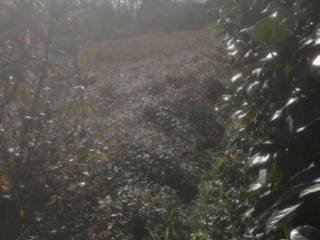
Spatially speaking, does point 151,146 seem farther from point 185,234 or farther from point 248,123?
point 248,123

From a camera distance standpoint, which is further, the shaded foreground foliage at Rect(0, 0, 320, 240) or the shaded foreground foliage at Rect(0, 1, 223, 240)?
the shaded foreground foliage at Rect(0, 1, 223, 240)

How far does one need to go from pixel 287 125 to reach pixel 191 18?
1623 inches

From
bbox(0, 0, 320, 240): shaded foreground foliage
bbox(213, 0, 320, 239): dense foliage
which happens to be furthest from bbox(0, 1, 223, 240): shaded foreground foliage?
bbox(213, 0, 320, 239): dense foliage

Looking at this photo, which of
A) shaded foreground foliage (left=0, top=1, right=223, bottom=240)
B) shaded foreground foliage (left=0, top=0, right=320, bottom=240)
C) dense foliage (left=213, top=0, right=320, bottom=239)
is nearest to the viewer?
dense foliage (left=213, top=0, right=320, bottom=239)

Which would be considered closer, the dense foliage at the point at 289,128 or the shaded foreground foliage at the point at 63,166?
the dense foliage at the point at 289,128

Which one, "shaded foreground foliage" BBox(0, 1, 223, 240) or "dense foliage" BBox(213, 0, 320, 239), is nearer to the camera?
"dense foliage" BBox(213, 0, 320, 239)

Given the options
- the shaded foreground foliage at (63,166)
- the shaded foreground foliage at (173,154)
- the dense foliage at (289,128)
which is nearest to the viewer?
the dense foliage at (289,128)

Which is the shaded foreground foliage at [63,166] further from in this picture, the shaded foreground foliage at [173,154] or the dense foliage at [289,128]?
the dense foliage at [289,128]

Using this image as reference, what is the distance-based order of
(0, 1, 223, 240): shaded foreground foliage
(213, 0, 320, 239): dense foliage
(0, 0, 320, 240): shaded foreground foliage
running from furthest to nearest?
(0, 1, 223, 240): shaded foreground foliage, (0, 0, 320, 240): shaded foreground foliage, (213, 0, 320, 239): dense foliage

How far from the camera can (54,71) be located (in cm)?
519

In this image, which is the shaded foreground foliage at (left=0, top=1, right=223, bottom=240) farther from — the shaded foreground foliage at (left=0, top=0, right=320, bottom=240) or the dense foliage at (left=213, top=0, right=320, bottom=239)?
the dense foliage at (left=213, top=0, right=320, bottom=239)

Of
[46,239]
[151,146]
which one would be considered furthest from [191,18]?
[46,239]

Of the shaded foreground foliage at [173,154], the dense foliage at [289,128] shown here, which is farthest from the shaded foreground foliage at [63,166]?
the dense foliage at [289,128]

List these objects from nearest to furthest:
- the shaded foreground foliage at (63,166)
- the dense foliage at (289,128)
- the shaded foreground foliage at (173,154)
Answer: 1. the dense foliage at (289,128)
2. the shaded foreground foliage at (173,154)
3. the shaded foreground foliage at (63,166)
